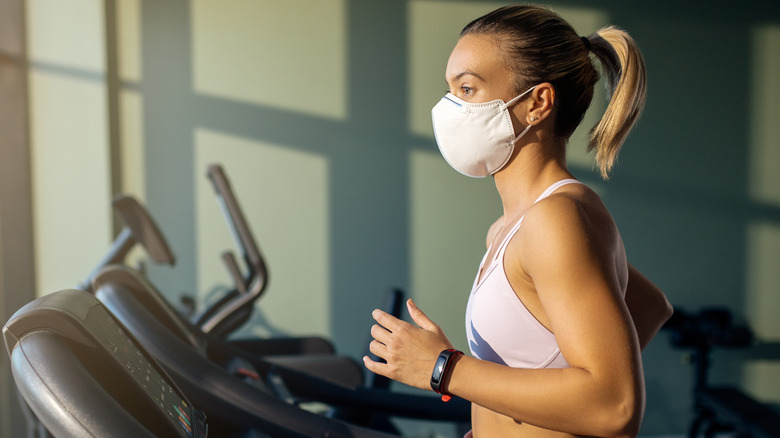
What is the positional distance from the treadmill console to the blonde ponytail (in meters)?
0.71

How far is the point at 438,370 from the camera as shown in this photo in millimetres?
763

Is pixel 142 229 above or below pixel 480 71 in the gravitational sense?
below

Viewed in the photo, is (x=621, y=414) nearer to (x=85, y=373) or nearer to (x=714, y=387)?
(x=85, y=373)

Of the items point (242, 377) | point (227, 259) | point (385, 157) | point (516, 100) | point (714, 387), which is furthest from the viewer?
point (385, 157)

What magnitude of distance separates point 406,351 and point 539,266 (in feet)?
0.64

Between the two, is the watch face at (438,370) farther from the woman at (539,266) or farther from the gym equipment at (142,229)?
the gym equipment at (142,229)

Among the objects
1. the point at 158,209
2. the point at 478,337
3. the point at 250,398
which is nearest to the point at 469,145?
the point at 478,337

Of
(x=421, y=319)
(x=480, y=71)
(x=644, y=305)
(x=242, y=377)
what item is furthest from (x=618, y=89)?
(x=242, y=377)

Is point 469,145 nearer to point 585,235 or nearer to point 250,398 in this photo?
point 585,235

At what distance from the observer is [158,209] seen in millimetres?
3385

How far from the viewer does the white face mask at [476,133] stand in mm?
945

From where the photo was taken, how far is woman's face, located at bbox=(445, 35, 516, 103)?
0.91 meters

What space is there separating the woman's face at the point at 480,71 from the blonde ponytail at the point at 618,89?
17 cm

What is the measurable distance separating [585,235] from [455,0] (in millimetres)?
2995
